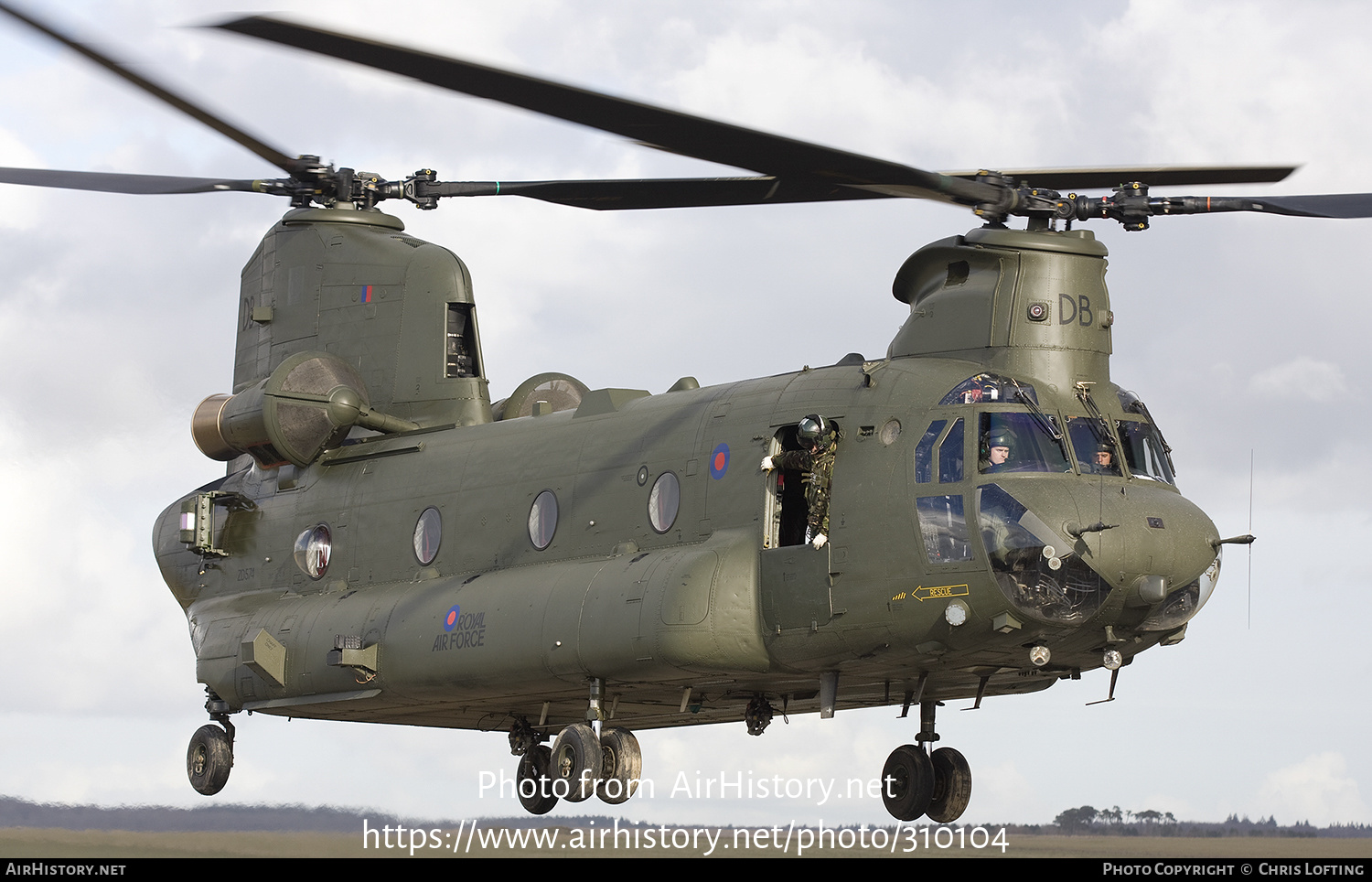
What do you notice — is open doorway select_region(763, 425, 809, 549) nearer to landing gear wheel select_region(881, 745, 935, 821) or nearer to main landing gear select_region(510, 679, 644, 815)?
main landing gear select_region(510, 679, 644, 815)

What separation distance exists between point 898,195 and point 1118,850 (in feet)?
26.9

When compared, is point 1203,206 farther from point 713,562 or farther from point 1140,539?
point 713,562

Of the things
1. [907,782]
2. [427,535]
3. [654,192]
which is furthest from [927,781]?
[654,192]

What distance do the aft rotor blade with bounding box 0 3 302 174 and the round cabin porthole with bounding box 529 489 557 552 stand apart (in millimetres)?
5362

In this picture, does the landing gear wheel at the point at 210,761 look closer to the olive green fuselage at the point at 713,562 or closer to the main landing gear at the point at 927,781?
the olive green fuselage at the point at 713,562

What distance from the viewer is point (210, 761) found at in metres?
22.4

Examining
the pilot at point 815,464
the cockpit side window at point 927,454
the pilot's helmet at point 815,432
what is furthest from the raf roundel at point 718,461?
the cockpit side window at point 927,454

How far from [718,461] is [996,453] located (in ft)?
9.33

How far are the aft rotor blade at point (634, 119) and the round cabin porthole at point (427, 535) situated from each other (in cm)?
673

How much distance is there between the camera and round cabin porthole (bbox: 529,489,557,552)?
62.8 feet

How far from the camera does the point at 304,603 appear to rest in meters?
21.3

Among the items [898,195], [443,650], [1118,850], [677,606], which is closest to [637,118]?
[898,195]

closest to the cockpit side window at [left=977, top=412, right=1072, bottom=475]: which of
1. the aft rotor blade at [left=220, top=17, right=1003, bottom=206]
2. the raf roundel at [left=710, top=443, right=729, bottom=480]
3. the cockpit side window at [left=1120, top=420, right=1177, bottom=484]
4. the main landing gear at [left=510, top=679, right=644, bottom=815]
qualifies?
the cockpit side window at [left=1120, top=420, right=1177, bottom=484]

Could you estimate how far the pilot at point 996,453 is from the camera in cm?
1617
